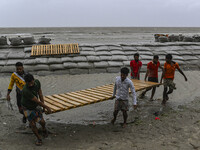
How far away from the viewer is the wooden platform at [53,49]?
28.9 feet

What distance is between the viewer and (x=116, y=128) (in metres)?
4.12

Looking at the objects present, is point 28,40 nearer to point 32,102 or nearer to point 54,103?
point 54,103

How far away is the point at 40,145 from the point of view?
3.39 m

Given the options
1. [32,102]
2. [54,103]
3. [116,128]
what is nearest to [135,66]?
[116,128]

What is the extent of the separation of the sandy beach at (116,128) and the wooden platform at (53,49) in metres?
3.14

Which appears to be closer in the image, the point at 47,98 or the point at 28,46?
the point at 47,98

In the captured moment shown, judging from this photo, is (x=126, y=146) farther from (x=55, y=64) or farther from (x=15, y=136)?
(x=55, y=64)

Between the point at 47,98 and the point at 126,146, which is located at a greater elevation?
the point at 47,98

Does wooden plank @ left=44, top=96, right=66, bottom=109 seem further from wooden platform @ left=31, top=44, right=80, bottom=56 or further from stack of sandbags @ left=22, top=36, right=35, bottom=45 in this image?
stack of sandbags @ left=22, top=36, right=35, bottom=45

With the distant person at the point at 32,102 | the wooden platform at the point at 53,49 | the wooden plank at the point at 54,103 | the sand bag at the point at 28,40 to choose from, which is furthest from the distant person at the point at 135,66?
the sand bag at the point at 28,40

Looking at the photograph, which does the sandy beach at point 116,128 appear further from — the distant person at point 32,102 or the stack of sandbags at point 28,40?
the stack of sandbags at point 28,40

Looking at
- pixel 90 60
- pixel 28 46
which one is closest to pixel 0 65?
pixel 28 46

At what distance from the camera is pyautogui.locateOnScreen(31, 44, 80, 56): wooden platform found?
28.9 ft

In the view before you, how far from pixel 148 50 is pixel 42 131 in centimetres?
715
